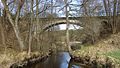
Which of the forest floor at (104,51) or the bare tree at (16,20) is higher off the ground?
the bare tree at (16,20)

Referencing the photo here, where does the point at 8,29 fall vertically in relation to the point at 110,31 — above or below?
above

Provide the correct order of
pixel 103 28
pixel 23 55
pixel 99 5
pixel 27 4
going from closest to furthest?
pixel 23 55 < pixel 27 4 < pixel 99 5 < pixel 103 28

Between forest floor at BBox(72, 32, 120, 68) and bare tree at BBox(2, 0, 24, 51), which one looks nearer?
forest floor at BBox(72, 32, 120, 68)

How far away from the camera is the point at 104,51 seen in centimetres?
1712

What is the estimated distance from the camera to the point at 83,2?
72.9ft

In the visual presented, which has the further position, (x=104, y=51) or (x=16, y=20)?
(x=104, y=51)

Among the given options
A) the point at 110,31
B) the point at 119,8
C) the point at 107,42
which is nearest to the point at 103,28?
the point at 110,31

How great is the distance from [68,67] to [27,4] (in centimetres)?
781

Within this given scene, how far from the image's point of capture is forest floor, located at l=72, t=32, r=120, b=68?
13089mm

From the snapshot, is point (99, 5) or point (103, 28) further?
point (103, 28)

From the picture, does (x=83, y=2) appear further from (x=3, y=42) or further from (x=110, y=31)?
(x=3, y=42)

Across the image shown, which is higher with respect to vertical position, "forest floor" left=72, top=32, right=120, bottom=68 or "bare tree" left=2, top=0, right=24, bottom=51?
"bare tree" left=2, top=0, right=24, bottom=51

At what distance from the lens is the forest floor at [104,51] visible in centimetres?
1309

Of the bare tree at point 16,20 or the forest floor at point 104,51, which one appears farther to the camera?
the bare tree at point 16,20
